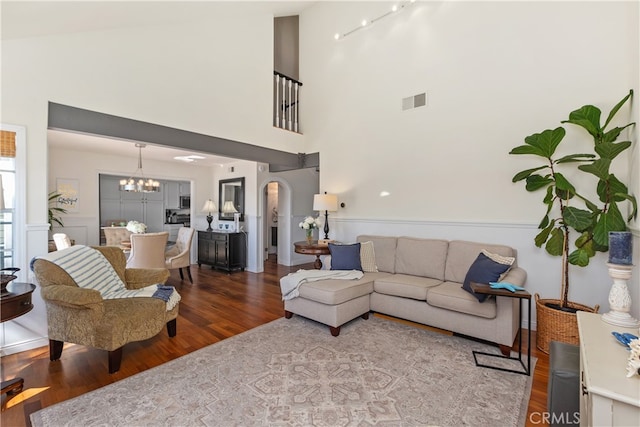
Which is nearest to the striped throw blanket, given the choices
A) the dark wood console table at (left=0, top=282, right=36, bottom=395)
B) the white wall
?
the dark wood console table at (left=0, top=282, right=36, bottom=395)

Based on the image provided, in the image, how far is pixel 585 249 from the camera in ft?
8.23

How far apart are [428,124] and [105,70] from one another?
12.5ft

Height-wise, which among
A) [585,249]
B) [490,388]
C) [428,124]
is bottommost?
[490,388]

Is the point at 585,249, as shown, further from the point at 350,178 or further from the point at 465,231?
the point at 350,178

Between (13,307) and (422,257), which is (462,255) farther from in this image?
(13,307)

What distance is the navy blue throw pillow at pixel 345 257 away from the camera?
12.1 feet

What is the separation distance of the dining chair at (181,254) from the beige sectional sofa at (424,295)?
2.54 metres

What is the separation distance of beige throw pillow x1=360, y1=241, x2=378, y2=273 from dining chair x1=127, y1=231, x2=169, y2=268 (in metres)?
3.09

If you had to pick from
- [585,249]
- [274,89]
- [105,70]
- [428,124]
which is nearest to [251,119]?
[274,89]

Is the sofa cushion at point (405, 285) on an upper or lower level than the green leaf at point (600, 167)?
lower

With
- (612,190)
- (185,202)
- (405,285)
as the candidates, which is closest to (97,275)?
(405,285)

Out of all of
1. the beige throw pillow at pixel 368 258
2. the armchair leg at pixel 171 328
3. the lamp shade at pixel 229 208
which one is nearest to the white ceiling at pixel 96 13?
the armchair leg at pixel 171 328

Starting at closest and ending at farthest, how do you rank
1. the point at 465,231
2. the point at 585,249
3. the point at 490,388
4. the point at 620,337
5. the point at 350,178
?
the point at 620,337
the point at 490,388
the point at 585,249
the point at 465,231
the point at 350,178

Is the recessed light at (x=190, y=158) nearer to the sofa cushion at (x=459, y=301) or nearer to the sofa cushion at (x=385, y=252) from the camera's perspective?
the sofa cushion at (x=385, y=252)
